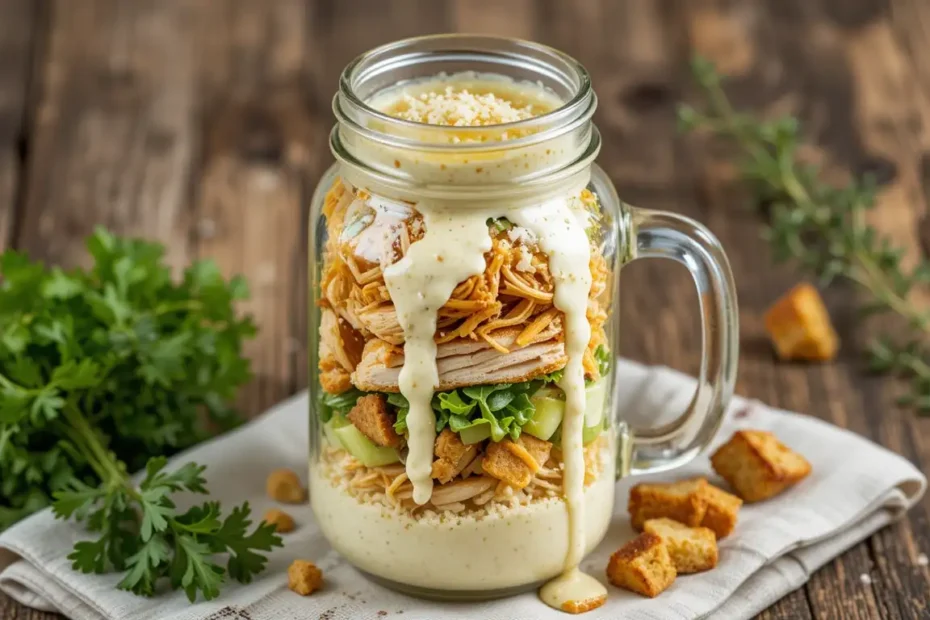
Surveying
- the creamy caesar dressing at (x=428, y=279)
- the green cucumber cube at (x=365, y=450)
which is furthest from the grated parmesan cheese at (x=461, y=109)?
the green cucumber cube at (x=365, y=450)

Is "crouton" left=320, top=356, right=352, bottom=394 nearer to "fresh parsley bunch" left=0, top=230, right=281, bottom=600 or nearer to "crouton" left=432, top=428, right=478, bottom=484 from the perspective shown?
"crouton" left=432, top=428, right=478, bottom=484

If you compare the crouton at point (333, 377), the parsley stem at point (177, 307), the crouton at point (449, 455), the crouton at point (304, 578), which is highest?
the crouton at point (333, 377)

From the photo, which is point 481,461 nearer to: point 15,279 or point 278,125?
point 15,279

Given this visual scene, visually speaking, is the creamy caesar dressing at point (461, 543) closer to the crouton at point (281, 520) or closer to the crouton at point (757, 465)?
the crouton at point (281, 520)

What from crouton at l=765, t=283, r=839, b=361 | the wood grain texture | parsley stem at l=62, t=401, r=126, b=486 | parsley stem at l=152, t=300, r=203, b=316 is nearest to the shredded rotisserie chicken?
parsley stem at l=62, t=401, r=126, b=486

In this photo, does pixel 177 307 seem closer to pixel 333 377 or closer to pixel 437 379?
pixel 333 377

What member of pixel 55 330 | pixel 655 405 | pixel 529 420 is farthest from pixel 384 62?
pixel 655 405
